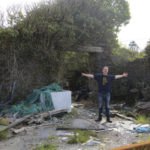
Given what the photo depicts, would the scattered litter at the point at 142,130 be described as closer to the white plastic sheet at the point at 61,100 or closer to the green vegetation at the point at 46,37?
the white plastic sheet at the point at 61,100

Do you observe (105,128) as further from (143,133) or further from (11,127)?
(11,127)

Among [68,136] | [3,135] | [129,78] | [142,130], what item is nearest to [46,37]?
[3,135]

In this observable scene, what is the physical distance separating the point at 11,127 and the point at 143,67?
24.9 ft

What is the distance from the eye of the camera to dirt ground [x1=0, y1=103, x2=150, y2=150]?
145 inches

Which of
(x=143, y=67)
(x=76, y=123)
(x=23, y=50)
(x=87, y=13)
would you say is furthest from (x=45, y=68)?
(x=143, y=67)

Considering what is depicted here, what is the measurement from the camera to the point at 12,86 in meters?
6.21

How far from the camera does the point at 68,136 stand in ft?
13.8

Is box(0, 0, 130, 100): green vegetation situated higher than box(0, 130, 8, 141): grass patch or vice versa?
box(0, 0, 130, 100): green vegetation

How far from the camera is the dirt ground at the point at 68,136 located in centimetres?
367

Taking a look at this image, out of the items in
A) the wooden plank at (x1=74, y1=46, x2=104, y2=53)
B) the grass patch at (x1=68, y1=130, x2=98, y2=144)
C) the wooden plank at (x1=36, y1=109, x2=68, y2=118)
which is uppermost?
the wooden plank at (x1=74, y1=46, x2=104, y2=53)

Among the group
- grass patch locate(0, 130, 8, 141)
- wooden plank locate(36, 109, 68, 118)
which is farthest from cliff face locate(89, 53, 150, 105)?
grass patch locate(0, 130, 8, 141)

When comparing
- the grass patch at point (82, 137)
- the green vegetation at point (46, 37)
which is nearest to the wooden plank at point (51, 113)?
the green vegetation at point (46, 37)

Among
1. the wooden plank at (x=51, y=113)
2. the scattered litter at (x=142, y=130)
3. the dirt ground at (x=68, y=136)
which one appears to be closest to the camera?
the dirt ground at (x=68, y=136)

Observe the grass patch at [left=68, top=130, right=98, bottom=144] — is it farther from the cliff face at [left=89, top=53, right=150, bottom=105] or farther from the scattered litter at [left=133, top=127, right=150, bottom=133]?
the cliff face at [left=89, top=53, right=150, bottom=105]
